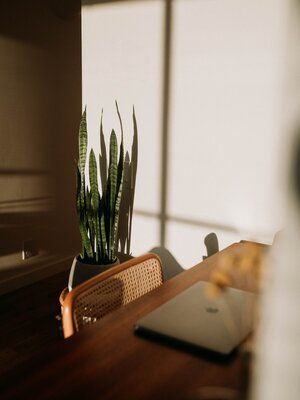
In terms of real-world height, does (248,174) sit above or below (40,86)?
below

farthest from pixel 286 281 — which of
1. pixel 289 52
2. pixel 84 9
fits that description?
pixel 84 9

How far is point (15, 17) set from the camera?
3.12m

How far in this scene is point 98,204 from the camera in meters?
2.77

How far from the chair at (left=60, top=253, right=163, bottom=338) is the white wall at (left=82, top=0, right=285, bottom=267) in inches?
36.3

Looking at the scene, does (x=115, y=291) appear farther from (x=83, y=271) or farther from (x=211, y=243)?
(x=83, y=271)

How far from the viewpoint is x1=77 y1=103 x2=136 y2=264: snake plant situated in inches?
109

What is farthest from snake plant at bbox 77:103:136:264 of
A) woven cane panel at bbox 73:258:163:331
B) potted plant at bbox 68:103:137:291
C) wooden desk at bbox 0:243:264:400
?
wooden desk at bbox 0:243:264:400

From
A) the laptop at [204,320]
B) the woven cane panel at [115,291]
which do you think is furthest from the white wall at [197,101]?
the laptop at [204,320]

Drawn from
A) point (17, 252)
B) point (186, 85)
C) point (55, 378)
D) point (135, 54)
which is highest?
point (135, 54)

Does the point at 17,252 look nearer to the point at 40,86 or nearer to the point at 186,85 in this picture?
the point at 40,86

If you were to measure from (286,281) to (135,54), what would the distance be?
2.57 meters

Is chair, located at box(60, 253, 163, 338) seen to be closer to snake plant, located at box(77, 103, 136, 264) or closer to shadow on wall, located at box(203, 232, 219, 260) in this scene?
shadow on wall, located at box(203, 232, 219, 260)

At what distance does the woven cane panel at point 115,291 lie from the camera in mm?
1292

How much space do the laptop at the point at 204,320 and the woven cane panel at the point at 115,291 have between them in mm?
208
